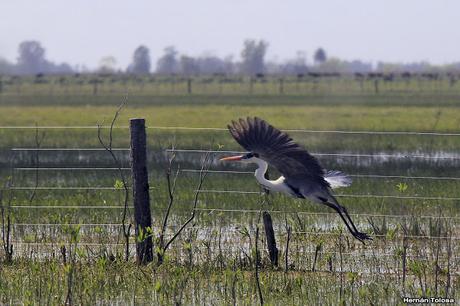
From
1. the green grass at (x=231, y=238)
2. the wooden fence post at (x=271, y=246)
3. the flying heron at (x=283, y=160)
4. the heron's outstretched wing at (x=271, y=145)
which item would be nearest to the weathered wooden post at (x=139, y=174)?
the green grass at (x=231, y=238)

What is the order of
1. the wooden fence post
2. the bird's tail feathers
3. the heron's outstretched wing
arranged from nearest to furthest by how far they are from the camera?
1. the heron's outstretched wing
2. the bird's tail feathers
3. the wooden fence post

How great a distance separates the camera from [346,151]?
2002cm

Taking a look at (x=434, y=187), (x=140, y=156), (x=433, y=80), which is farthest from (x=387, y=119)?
(x=433, y=80)

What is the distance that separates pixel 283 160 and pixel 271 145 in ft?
0.75

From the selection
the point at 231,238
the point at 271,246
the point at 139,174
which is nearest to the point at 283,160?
the point at 271,246

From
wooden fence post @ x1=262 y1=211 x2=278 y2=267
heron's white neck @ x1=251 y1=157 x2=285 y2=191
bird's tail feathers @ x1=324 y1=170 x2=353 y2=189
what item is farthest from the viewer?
wooden fence post @ x1=262 y1=211 x2=278 y2=267

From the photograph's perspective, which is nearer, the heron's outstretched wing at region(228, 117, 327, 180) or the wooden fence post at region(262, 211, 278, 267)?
the heron's outstretched wing at region(228, 117, 327, 180)

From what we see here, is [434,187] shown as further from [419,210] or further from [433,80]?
[433,80]

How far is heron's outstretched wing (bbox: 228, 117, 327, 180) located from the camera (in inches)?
324

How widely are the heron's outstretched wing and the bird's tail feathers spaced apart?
0.49 meters

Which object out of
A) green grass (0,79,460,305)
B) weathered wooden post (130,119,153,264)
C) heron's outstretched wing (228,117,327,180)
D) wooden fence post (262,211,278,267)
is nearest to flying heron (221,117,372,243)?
heron's outstretched wing (228,117,327,180)

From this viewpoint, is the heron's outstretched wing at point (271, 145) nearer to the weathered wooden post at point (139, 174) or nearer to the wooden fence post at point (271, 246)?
the wooden fence post at point (271, 246)

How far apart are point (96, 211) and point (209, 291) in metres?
4.25

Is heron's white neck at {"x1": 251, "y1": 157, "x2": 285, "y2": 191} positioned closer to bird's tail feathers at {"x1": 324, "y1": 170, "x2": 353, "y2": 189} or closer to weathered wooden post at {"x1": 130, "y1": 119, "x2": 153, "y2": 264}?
bird's tail feathers at {"x1": 324, "y1": 170, "x2": 353, "y2": 189}
